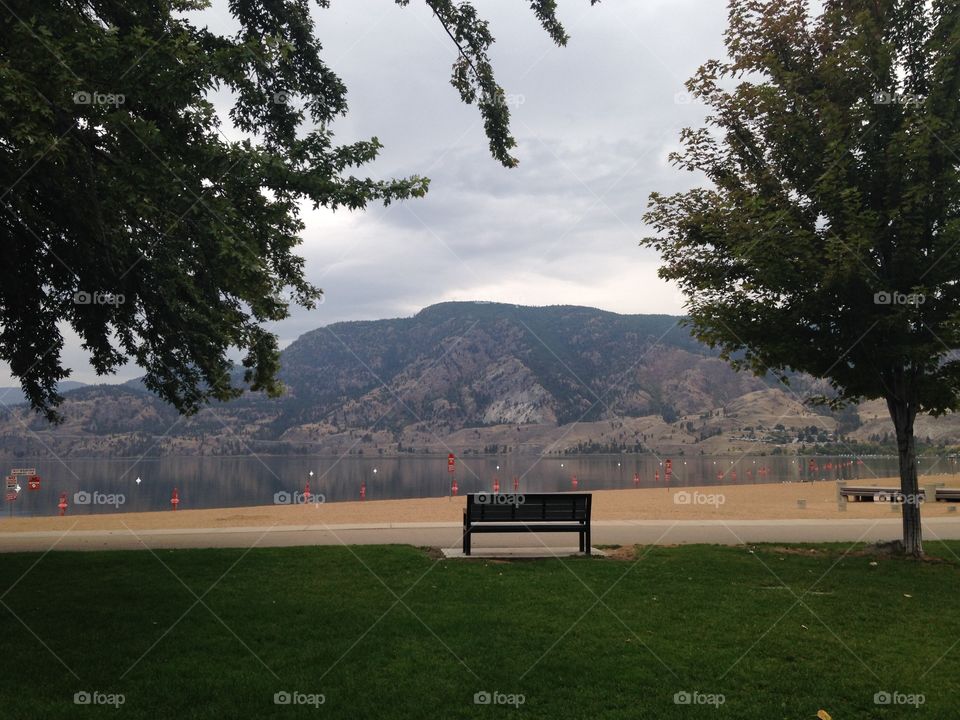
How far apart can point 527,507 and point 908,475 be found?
7.14 meters

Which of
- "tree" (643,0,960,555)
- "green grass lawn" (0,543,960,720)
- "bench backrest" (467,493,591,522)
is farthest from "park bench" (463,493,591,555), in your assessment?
"tree" (643,0,960,555)

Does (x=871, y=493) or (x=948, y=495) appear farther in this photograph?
(x=871, y=493)

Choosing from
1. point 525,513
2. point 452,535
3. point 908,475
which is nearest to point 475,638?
point 525,513

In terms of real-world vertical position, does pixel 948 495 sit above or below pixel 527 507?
below

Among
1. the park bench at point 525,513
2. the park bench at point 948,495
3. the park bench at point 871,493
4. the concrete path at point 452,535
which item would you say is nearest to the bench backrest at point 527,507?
the park bench at point 525,513

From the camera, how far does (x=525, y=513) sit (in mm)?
12188

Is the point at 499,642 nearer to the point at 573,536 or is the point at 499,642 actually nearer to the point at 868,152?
the point at 573,536

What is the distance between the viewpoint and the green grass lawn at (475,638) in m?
→ 5.55

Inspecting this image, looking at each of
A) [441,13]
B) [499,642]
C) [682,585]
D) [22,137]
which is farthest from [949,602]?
[22,137]

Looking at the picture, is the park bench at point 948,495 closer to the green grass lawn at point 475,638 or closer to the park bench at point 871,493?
the park bench at point 871,493

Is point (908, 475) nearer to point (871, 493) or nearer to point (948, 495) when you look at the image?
point (871, 493)

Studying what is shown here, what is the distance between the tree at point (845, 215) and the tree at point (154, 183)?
15.4 feet

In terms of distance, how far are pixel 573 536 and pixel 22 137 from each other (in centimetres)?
1193

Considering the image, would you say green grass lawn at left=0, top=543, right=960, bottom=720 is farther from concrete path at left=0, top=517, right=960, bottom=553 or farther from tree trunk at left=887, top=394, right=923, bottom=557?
concrete path at left=0, top=517, right=960, bottom=553
